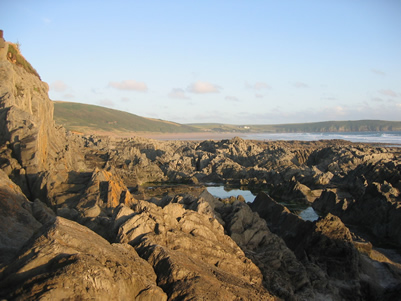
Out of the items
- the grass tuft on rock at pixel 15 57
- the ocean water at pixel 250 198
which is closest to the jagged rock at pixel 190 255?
the ocean water at pixel 250 198

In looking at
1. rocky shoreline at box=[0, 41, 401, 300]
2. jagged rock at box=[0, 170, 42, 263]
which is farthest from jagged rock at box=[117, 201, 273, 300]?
jagged rock at box=[0, 170, 42, 263]

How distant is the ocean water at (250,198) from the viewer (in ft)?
120

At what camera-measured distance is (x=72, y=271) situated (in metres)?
7.31

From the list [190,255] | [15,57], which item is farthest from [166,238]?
[15,57]

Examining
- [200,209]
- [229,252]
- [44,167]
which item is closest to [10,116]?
[44,167]

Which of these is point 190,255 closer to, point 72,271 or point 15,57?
point 72,271

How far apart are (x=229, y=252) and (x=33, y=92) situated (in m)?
34.3

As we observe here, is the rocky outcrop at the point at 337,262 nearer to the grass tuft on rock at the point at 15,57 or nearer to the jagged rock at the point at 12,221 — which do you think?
the jagged rock at the point at 12,221

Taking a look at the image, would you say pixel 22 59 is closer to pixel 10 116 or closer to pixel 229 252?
pixel 10 116

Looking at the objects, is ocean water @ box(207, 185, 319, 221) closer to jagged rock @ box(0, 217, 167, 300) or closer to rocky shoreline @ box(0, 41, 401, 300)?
rocky shoreline @ box(0, 41, 401, 300)

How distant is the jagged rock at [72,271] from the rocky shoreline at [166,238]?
2 centimetres

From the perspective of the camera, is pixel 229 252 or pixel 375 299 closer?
pixel 229 252

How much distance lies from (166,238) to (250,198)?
117ft

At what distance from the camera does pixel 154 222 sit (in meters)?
12.7
